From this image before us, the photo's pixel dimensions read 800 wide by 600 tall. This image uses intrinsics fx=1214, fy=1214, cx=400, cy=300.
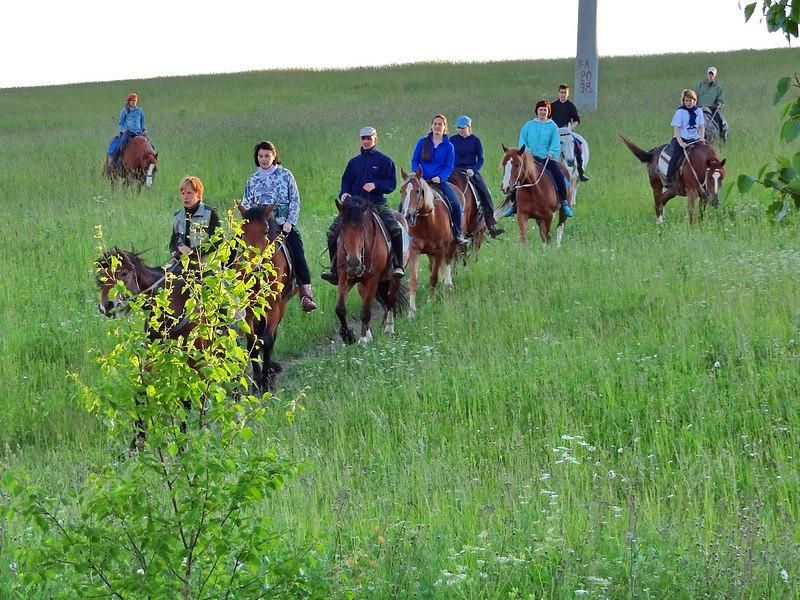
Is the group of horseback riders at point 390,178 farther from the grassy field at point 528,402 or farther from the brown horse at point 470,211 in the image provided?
the grassy field at point 528,402

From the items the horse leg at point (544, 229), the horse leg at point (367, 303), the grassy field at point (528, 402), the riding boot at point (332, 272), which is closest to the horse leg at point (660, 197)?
the grassy field at point (528, 402)

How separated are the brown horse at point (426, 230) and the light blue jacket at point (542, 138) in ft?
11.7

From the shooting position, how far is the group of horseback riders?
38.9 ft

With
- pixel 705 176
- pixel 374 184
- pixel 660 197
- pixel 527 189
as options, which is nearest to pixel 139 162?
pixel 527 189

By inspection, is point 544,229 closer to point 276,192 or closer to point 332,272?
point 332,272

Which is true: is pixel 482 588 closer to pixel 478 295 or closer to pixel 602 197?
pixel 478 295

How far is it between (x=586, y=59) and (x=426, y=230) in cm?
2127

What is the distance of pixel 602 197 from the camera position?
24750 mm

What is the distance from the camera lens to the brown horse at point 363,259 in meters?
13.8

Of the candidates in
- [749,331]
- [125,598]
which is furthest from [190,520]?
[749,331]

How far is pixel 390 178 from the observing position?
14812 millimetres

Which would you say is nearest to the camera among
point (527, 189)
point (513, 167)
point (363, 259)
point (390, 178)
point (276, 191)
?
point (276, 191)

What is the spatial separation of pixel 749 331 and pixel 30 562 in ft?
28.8

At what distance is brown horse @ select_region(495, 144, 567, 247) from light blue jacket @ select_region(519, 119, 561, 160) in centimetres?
51
